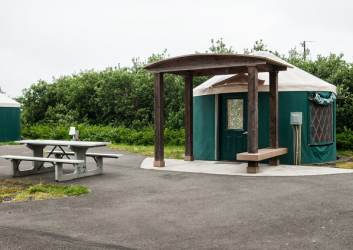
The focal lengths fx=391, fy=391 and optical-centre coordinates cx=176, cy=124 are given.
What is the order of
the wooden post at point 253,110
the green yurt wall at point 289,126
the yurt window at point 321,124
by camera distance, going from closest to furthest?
the wooden post at point 253,110 → the green yurt wall at point 289,126 → the yurt window at point 321,124

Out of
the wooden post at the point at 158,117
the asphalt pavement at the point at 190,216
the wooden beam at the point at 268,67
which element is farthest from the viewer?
the wooden post at the point at 158,117

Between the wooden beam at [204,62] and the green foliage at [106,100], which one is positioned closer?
the wooden beam at [204,62]

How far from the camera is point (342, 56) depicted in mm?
13391

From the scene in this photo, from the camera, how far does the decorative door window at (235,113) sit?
29.4 ft

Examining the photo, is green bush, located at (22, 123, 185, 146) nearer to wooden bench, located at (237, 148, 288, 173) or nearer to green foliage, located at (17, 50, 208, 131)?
green foliage, located at (17, 50, 208, 131)

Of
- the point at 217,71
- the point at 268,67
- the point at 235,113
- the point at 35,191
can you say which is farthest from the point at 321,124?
the point at 35,191

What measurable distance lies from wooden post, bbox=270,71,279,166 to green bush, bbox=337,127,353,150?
4.20 metres

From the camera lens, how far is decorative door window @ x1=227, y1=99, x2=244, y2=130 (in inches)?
352

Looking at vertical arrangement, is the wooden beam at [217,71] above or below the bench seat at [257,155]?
above

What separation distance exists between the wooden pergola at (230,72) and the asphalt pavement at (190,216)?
929 mm

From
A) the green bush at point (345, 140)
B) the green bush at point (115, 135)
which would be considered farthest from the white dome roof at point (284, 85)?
the green bush at point (115, 135)

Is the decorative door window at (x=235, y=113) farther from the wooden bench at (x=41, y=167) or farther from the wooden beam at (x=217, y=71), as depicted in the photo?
the wooden bench at (x=41, y=167)

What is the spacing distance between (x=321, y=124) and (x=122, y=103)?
11578 millimetres

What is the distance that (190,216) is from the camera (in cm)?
421
